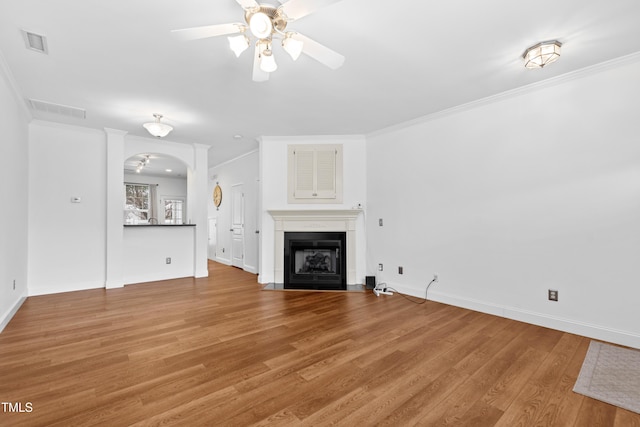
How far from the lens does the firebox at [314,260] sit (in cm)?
471

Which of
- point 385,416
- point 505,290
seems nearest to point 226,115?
point 385,416

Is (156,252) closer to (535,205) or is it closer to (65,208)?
(65,208)

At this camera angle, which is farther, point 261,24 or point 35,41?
point 35,41

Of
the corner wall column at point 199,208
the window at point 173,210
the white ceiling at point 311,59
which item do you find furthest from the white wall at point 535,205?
the window at point 173,210

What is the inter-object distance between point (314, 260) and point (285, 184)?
1422 mm

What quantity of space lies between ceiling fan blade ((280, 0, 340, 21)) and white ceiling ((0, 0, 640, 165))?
0.44 m

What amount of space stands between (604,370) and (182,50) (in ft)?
13.9

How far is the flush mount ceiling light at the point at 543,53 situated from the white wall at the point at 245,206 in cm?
470

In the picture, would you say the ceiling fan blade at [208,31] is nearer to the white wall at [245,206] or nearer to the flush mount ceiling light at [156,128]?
the flush mount ceiling light at [156,128]

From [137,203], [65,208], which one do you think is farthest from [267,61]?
[137,203]

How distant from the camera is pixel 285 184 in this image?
5.02 metres

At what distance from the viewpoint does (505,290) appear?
3316 millimetres

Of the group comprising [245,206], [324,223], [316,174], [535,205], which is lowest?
[324,223]

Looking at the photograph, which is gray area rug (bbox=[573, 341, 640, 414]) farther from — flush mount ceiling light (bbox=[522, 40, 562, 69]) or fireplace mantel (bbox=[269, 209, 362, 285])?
fireplace mantel (bbox=[269, 209, 362, 285])
